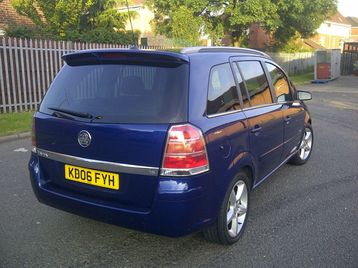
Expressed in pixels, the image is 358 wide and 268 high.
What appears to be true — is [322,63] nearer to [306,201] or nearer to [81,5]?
[81,5]

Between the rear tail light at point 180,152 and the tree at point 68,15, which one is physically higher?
the tree at point 68,15

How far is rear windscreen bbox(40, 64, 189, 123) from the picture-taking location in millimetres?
3160

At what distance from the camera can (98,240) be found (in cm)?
379

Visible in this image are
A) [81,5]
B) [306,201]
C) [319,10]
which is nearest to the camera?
[306,201]

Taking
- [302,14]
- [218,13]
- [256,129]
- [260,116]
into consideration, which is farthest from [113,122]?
[302,14]

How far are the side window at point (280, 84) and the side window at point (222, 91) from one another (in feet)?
4.08

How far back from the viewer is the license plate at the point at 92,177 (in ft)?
10.6

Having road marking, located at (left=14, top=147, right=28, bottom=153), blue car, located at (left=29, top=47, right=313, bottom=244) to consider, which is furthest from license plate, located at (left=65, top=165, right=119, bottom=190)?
road marking, located at (left=14, top=147, right=28, bottom=153)

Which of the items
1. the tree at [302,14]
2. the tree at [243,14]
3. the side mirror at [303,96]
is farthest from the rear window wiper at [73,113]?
the tree at [302,14]

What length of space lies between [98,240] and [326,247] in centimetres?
205

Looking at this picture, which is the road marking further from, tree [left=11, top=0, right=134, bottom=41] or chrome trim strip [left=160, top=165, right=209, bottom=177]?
tree [left=11, top=0, right=134, bottom=41]

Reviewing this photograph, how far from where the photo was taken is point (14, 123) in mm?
9031

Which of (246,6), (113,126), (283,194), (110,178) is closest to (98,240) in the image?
(110,178)

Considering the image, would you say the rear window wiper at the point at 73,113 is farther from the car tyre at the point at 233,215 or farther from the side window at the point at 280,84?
the side window at the point at 280,84
